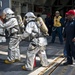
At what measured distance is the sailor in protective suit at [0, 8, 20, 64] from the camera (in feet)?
29.5

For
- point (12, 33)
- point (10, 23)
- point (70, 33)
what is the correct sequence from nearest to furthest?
point (70, 33) < point (10, 23) < point (12, 33)

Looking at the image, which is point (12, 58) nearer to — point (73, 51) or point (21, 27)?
point (21, 27)

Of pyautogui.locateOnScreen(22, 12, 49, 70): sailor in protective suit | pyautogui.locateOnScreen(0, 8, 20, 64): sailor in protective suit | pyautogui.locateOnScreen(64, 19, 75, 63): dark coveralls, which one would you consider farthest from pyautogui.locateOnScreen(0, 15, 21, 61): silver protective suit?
pyautogui.locateOnScreen(64, 19, 75, 63): dark coveralls

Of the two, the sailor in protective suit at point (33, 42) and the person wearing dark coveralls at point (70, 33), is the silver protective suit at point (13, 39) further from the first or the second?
the person wearing dark coveralls at point (70, 33)

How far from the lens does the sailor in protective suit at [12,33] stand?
8.98 m

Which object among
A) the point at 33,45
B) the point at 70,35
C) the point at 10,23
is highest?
the point at 10,23

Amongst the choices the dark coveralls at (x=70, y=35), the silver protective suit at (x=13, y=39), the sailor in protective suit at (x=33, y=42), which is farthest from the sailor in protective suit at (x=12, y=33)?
the dark coveralls at (x=70, y=35)

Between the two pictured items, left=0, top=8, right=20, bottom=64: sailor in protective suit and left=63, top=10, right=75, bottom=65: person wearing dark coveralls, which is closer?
left=63, top=10, right=75, bottom=65: person wearing dark coveralls

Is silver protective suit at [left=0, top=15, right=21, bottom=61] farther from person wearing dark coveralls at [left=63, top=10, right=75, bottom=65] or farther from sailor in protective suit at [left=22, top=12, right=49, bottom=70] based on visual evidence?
person wearing dark coveralls at [left=63, top=10, right=75, bottom=65]

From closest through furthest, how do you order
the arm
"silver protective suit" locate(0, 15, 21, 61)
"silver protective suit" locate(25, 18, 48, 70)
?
"silver protective suit" locate(25, 18, 48, 70)
the arm
"silver protective suit" locate(0, 15, 21, 61)

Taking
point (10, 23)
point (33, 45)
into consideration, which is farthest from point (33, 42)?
point (10, 23)

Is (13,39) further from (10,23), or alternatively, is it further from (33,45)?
(33,45)

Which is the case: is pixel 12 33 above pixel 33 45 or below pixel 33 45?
above

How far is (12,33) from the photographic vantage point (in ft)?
30.4
